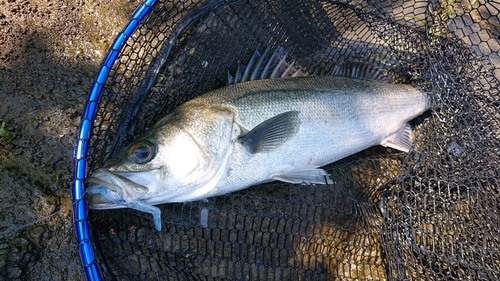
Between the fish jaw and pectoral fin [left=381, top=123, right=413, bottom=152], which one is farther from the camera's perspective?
pectoral fin [left=381, top=123, right=413, bottom=152]

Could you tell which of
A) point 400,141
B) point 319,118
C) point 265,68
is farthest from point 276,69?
point 400,141

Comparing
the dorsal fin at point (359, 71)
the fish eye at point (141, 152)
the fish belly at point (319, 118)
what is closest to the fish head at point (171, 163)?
the fish eye at point (141, 152)

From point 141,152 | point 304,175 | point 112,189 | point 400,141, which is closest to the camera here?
point 112,189

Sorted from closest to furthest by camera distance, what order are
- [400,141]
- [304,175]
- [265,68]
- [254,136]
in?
[254,136], [304,175], [265,68], [400,141]

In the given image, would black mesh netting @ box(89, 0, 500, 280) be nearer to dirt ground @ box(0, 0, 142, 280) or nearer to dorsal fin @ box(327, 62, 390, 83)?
dorsal fin @ box(327, 62, 390, 83)

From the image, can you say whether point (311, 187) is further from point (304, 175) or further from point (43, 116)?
point (43, 116)

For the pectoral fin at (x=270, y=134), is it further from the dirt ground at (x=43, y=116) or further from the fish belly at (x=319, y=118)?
the dirt ground at (x=43, y=116)

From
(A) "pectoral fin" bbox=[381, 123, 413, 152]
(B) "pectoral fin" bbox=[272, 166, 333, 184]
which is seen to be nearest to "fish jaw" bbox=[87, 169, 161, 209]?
(B) "pectoral fin" bbox=[272, 166, 333, 184]
